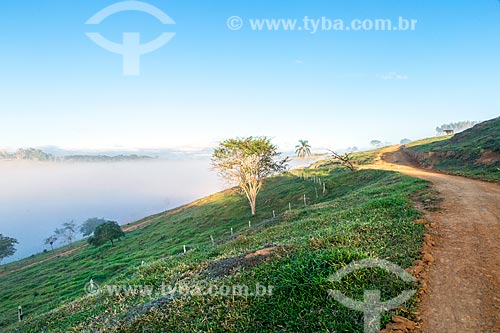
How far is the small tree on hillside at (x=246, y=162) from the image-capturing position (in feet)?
145

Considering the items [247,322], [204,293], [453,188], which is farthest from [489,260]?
[453,188]

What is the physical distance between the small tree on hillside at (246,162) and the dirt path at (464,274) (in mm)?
33088

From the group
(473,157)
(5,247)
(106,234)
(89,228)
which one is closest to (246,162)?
(473,157)

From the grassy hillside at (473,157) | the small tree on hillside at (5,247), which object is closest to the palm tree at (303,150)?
the grassy hillside at (473,157)

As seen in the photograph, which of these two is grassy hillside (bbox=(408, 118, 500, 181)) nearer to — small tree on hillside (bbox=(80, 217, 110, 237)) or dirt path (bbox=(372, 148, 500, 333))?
dirt path (bbox=(372, 148, 500, 333))

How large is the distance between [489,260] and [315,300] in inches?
236

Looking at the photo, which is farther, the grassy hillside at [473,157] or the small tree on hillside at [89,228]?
the small tree on hillside at [89,228]

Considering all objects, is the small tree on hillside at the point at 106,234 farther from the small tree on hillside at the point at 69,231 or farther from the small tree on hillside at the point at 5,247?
the small tree on hillside at the point at 69,231

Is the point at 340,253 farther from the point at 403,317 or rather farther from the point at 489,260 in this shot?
the point at 489,260

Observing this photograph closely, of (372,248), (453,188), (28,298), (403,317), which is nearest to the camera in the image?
(403,317)

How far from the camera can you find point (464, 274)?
7.47 meters

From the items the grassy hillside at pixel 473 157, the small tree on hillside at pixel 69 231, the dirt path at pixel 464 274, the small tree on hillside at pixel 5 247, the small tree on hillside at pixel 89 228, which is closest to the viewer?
the dirt path at pixel 464 274

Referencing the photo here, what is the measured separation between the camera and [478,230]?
10.8m

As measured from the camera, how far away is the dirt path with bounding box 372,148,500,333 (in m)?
5.70
